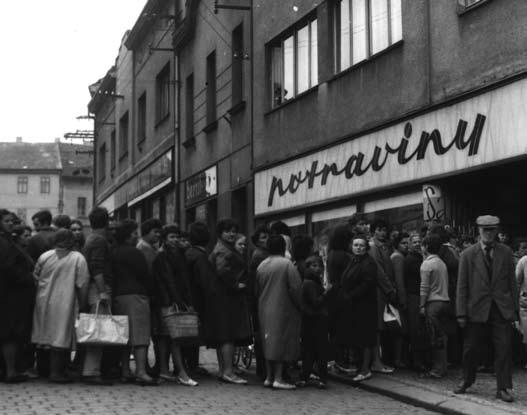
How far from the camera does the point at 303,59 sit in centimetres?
1912

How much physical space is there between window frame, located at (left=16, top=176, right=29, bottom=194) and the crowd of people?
280 feet

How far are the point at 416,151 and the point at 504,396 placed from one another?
5.58 metres

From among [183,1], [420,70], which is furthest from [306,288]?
[183,1]

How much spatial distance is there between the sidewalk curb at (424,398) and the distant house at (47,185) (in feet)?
275

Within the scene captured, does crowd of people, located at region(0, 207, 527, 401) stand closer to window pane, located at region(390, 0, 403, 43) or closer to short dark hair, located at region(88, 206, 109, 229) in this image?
short dark hair, located at region(88, 206, 109, 229)

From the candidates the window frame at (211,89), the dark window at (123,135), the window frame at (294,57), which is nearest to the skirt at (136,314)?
the window frame at (294,57)

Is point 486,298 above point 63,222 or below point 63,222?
below

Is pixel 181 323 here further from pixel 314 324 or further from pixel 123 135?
pixel 123 135

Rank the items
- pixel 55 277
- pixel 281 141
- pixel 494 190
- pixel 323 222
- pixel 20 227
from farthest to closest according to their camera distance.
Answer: pixel 281 141, pixel 323 222, pixel 494 190, pixel 20 227, pixel 55 277

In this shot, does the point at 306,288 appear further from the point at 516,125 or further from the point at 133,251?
the point at 516,125

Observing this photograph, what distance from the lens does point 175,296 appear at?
10.8 m

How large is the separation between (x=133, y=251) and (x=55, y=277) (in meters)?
0.90

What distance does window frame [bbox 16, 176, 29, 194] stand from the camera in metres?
94.6

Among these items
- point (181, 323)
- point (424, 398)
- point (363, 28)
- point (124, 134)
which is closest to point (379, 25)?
point (363, 28)
